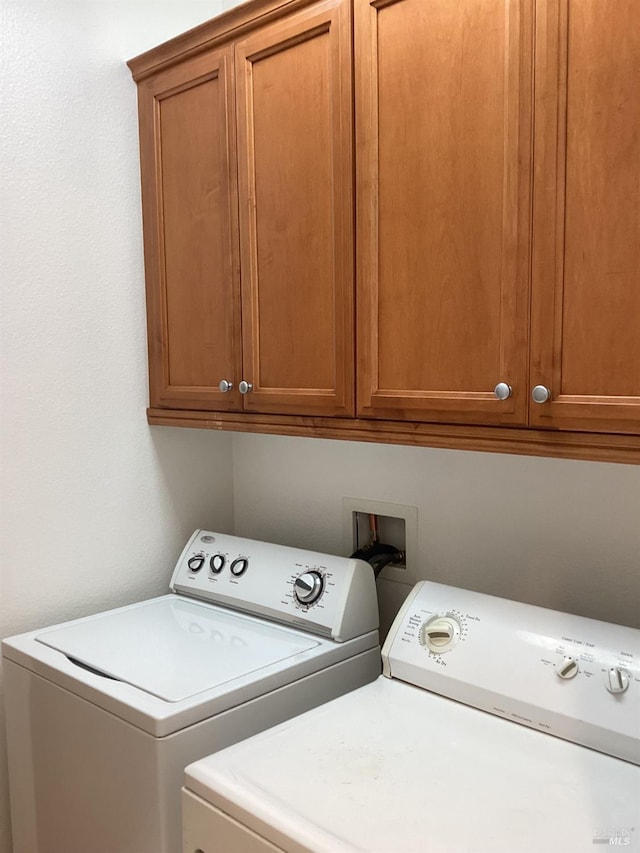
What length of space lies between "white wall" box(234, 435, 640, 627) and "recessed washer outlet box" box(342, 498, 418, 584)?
17 millimetres

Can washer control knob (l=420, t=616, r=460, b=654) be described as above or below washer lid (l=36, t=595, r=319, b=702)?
above

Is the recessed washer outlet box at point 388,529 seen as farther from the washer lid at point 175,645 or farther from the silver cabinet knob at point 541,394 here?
the silver cabinet knob at point 541,394

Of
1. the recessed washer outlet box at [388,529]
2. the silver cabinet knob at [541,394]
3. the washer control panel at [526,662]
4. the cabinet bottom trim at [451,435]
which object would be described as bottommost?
the washer control panel at [526,662]

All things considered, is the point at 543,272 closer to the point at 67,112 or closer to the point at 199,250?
the point at 199,250

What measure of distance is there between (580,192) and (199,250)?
2.95 ft

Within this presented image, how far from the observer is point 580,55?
1037mm

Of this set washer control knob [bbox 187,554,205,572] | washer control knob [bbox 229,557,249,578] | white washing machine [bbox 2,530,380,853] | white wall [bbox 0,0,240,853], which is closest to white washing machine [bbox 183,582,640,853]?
white washing machine [bbox 2,530,380,853]

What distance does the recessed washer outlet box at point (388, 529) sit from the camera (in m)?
1.71

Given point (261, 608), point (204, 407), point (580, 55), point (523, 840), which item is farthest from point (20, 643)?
point (580, 55)

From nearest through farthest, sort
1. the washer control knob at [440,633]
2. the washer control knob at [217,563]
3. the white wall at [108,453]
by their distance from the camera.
Result: the washer control knob at [440,633]
the white wall at [108,453]
the washer control knob at [217,563]

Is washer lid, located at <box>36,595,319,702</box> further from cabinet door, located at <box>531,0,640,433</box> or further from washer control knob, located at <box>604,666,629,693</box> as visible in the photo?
cabinet door, located at <box>531,0,640,433</box>

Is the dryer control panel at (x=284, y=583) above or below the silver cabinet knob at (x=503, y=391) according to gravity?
below

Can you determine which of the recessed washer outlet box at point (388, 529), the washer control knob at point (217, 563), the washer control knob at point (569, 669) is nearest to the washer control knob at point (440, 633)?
the washer control knob at point (569, 669)

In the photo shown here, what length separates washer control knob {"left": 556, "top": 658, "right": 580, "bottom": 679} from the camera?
46.6 inches
